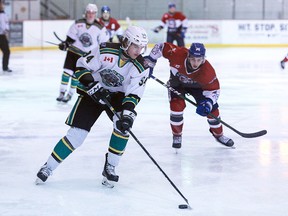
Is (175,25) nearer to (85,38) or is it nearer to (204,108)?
(85,38)

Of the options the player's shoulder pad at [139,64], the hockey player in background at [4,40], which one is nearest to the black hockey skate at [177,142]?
the player's shoulder pad at [139,64]

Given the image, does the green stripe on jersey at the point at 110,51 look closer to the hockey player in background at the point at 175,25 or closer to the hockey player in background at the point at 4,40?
the hockey player in background at the point at 4,40

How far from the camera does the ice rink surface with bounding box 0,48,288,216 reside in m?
3.78

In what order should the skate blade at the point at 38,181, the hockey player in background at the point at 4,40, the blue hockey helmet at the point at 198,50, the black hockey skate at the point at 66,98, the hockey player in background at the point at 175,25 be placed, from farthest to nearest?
the hockey player in background at the point at 175,25 < the hockey player in background at the point at 4,40 < the black hockey skate at the point at 66,98 < the blue hockey helmet at the point at 198,50 < the skate blade at the point at 38,181

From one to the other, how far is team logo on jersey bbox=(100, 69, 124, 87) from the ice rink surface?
0.60 meters

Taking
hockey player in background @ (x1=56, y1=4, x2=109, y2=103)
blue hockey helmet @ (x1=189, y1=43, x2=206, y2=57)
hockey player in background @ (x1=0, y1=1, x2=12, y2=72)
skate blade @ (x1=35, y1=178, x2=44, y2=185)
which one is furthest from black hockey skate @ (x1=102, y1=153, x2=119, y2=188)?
hockey player in background @ (x1=0, y1=1, x2=12, y2=72)

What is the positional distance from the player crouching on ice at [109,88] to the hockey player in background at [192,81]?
2.90 feet

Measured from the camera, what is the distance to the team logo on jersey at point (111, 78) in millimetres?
4168

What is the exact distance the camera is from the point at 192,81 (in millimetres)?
5254

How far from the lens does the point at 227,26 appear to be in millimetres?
20047

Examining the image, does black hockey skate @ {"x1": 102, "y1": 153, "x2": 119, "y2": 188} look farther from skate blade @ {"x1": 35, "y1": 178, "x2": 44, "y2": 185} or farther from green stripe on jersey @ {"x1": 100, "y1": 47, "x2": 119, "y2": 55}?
green stripe on jersey @ {"x1": 100, "y1": 47, "x2": 119, "y2": 55}

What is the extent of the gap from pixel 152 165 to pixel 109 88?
776 millimetres

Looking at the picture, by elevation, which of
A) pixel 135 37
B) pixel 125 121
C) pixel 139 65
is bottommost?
pixel 125 121

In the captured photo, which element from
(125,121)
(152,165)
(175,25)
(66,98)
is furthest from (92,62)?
(175,25)
